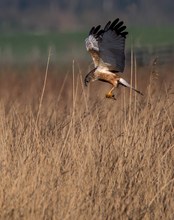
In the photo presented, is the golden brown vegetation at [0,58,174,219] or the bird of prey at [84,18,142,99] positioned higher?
the bird of prey at [84,18,142,99]

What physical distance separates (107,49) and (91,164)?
2.33 meters

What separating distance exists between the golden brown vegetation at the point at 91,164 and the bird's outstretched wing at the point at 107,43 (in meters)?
0.89

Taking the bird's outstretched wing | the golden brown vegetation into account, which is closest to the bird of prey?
the bird's outstretched wing

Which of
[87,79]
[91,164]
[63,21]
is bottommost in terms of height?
[91,164]

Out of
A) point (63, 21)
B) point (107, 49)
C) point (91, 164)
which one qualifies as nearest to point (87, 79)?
point (107, 49)

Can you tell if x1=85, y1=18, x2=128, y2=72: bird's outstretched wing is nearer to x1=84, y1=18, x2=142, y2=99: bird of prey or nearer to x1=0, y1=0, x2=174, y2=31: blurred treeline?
x1=84, y1=18, x2=142, y2=99: bird of prey

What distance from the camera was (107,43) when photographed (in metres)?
8.41

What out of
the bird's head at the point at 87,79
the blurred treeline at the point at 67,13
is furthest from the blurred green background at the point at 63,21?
the bird's head at the point at 87,79

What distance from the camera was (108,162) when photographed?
252 inches

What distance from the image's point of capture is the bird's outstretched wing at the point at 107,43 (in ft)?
27.3

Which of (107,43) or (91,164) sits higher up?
(107,43)

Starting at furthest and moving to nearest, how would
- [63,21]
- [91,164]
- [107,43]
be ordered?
1. [63,21]
2. [107,43]
3. [91,164]

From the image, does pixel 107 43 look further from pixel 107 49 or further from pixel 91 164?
pixel 91 164

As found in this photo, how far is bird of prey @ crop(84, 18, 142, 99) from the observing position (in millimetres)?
8336
